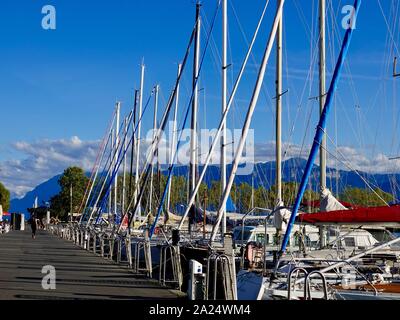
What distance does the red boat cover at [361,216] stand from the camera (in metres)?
14.8

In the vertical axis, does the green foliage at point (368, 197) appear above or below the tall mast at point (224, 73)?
below

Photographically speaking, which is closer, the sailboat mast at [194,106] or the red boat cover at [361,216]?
the red boat cover at [361,216]

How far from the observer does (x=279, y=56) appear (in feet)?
85.5

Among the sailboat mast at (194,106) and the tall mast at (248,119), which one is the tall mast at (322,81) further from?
the sailboat mast at (194,106)

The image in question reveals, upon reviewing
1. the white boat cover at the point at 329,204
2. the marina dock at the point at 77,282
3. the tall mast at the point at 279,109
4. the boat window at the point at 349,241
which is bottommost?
the marina dock at the point at 77,282

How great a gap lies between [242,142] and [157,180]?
35.9 metres

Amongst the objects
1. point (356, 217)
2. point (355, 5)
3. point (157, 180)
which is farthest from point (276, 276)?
point (157, 180)

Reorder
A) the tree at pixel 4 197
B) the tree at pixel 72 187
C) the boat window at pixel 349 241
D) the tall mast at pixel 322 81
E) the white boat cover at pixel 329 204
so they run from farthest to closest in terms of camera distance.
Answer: the tree at pixel 4 197
the tree at pixel 72 187
the boat window at pixel 349 241
the tall mast at pixel 322 81
the white boat cover at pixel 329 204

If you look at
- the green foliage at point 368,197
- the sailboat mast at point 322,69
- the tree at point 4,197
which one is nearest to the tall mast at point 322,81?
the sailboat mast at point 322,69

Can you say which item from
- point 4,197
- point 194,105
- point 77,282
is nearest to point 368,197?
point 194,105

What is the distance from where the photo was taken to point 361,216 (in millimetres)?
15734

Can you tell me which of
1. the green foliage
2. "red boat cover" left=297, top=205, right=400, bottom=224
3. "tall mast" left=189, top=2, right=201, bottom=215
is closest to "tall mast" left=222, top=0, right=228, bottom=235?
"tall mast" left=189, top=2, right=201, bottom=215

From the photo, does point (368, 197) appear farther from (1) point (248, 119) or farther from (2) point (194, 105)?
(1) point (248, 119)
